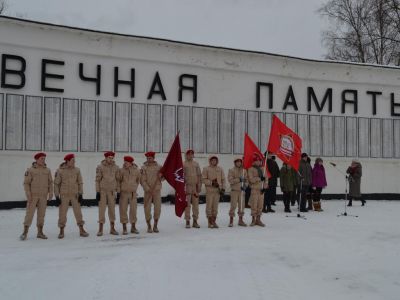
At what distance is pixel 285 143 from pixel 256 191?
1941mm

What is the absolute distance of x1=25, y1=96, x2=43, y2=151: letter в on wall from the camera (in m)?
14.3

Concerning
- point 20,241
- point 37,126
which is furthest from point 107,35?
point 20,241

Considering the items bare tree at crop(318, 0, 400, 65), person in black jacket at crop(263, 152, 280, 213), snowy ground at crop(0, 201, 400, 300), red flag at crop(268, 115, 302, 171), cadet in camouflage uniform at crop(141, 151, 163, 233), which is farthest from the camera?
bare tree at crop(318, 0, 400, 65)

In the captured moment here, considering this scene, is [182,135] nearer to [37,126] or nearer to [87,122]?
[87,122]

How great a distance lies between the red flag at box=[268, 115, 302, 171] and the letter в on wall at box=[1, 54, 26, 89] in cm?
753

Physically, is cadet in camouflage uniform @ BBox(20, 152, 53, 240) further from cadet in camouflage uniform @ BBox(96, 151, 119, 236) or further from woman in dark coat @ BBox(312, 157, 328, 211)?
woman in dark coat @ BBox(312, 157, 328, 211)

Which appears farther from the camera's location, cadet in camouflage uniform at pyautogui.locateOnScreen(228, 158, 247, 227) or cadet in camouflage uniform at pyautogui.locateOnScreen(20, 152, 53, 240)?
cadet in camouflage uniform at pyautogui.locateOnScreen(228, 158, 247, 227)

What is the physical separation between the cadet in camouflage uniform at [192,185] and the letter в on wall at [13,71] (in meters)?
6.23

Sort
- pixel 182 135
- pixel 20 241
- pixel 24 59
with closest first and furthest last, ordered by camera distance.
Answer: pixel 20 241
pixel 24 59
pixel 182 135

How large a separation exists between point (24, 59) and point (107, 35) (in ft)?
8.93

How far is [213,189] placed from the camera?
36.8ft

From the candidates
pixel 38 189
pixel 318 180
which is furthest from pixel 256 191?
pixel 38 189

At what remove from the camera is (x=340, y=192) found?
19.0 meters

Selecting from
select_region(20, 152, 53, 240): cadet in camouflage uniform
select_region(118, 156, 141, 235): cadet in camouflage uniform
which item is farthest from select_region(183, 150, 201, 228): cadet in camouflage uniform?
select_region(20, 152, 53, 240): cadet in camouflage uniform
